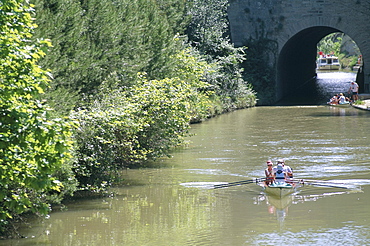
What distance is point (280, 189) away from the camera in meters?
15.1

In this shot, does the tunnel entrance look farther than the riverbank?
Yes

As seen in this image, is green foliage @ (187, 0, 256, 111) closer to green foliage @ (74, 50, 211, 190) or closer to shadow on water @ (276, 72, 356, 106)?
shadow on water @ (276, 72, 356, 106)

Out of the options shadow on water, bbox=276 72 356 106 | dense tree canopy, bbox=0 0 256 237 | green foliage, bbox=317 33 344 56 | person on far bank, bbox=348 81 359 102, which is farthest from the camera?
green foliage, bbox=317 33 344 56

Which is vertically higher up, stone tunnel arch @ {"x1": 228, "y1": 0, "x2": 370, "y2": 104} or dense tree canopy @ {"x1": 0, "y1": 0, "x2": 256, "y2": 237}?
stone tunnel arch @ {"x1": 228, "y1": 0, "x2": 370, "y2": 104}

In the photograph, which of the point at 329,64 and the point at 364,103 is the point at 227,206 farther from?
the point at 329,64

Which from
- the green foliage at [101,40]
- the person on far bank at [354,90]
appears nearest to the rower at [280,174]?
the green foliage at [101,40]

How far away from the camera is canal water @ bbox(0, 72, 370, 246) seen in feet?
39.3

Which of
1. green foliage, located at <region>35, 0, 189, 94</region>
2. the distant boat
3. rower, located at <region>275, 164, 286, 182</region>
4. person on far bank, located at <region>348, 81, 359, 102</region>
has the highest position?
the distant boat

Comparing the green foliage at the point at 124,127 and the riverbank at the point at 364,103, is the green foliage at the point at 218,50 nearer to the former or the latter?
the riverbank at the point at 364,103

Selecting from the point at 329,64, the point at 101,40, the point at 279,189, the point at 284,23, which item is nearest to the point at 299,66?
the point at 284,23

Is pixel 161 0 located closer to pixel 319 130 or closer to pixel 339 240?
pixel 319 130

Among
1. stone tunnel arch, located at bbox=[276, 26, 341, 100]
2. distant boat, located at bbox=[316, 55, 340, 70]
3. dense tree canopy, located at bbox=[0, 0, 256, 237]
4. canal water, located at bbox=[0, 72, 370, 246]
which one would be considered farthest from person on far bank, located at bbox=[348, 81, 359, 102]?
distant boat, located at bbox=[316, 55, 340, 70]

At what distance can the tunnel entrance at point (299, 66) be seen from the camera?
1642 inches

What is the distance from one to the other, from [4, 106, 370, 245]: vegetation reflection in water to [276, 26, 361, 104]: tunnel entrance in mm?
18277
